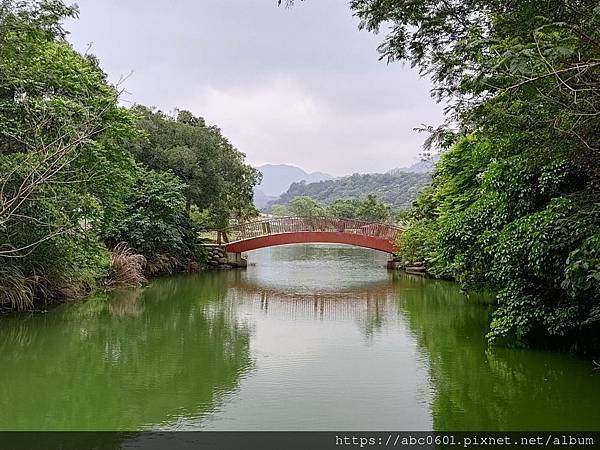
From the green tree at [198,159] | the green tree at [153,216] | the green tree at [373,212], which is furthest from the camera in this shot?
the green tree at [373,212]

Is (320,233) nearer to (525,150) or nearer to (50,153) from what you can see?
(50,153)

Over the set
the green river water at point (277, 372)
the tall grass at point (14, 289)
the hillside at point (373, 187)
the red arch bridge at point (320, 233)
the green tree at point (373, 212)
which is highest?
the hillside at point (373, 187)

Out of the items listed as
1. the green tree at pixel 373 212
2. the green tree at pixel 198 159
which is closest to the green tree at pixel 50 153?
the green tree at pixel 198 159

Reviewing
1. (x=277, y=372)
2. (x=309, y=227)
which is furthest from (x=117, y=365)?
(x=309, y=227)

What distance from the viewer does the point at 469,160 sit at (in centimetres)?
769

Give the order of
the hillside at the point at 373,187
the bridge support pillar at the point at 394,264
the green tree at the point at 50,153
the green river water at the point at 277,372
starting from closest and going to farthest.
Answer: the green river water at the point at 277,372 → the green tree at the point at 50,153 → the bridge support pillar at the point at 394,264 → the hillside at the point at 373,187

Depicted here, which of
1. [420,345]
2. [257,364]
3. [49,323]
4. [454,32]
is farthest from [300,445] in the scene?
[49,323]

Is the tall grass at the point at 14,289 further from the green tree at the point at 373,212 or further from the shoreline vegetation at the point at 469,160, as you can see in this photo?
the green tree at the point at 373,212

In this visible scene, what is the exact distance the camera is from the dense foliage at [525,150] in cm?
286

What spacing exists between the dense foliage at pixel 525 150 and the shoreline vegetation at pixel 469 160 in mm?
13

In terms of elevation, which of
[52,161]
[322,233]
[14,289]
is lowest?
[14,289]

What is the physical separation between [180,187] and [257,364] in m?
7.92

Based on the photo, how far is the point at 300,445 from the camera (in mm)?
3238

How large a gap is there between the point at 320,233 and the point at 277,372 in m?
10.2
